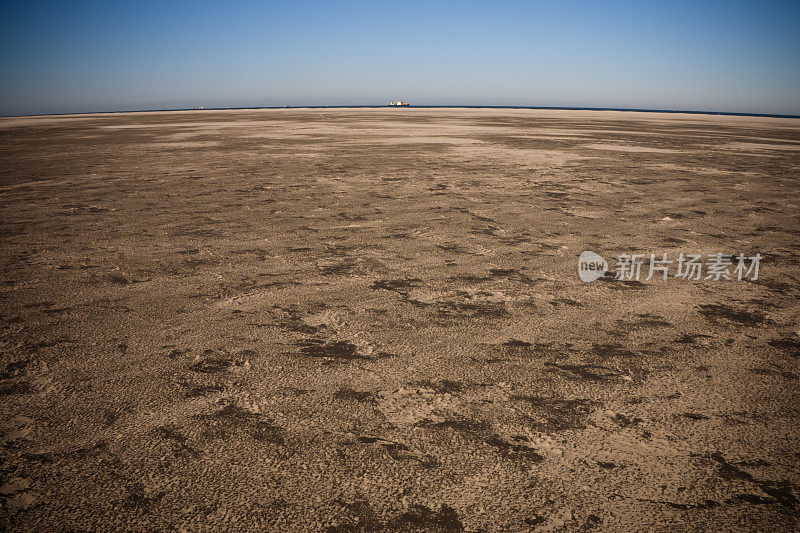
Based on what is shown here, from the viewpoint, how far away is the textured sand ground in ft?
4.41

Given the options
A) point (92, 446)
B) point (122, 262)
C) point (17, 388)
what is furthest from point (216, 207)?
point (92, 446)

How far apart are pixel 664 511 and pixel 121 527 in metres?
1.55

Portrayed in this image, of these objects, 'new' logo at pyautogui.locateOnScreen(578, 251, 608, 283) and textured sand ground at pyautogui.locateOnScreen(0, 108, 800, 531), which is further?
'new' logo at pyautogui.locateOnScreen(578, 251, 608, 283)

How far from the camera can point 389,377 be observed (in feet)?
6.39

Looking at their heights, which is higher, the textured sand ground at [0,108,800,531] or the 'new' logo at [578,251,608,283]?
the 'new' logo at [578,251,608,283]

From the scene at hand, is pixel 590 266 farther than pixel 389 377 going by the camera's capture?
Yes

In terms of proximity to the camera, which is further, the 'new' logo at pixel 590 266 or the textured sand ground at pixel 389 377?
the 'new' logo at pixel 590 266

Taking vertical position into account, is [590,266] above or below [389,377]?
above

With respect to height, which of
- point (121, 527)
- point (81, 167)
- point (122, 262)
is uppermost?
point (81, 167)

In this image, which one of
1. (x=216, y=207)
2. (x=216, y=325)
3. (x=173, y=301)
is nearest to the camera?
(x=216, y=325)

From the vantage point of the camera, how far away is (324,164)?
851cm

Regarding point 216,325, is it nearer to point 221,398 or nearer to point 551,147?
point 221,398

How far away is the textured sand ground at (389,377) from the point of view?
1.34 metres

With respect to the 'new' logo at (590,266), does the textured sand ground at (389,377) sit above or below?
below
